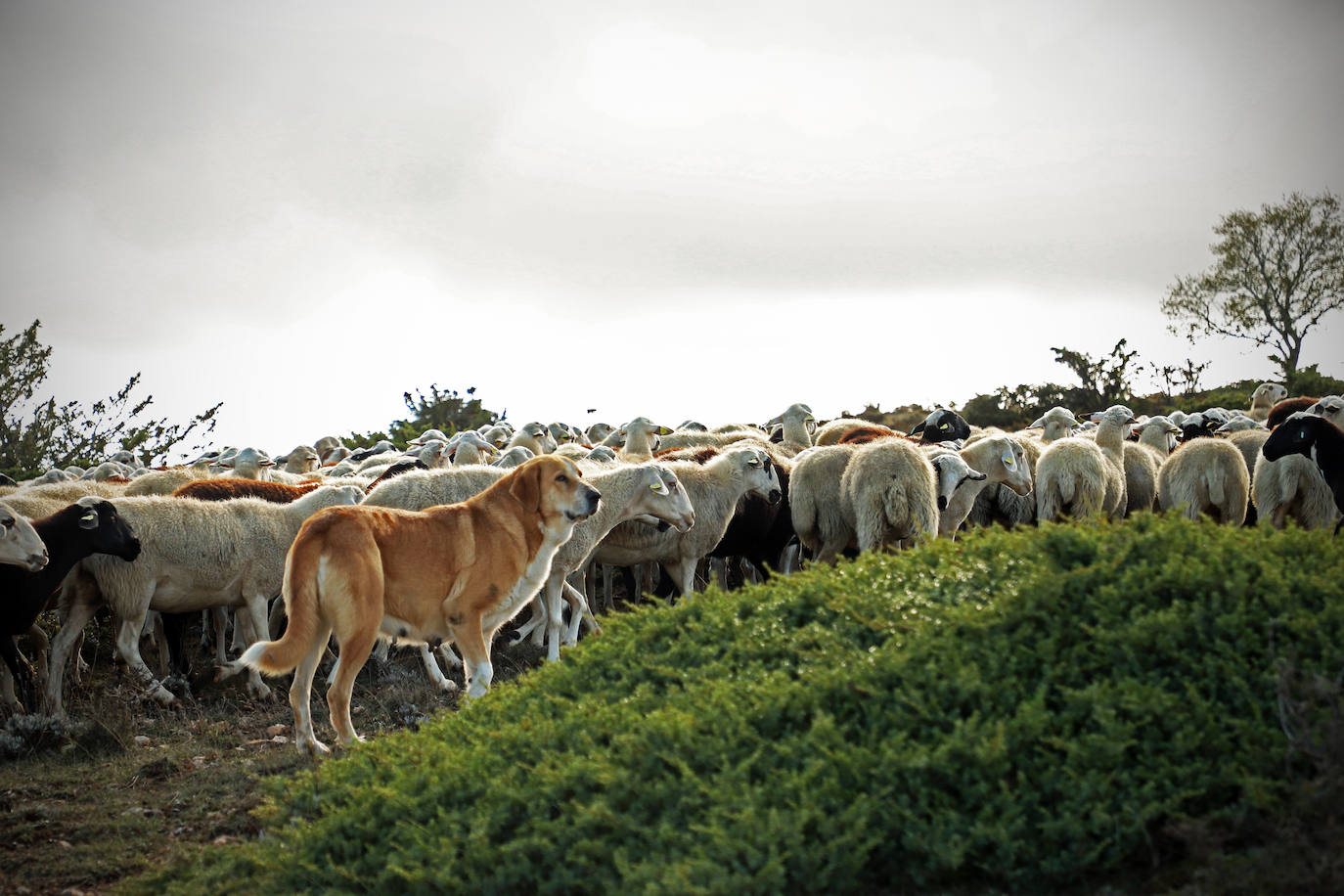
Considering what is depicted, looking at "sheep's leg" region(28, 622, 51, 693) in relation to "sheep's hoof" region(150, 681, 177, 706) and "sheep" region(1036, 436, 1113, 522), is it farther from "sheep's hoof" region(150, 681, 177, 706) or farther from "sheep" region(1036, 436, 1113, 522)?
"sheep" region(1036, 436, 1113, 522)

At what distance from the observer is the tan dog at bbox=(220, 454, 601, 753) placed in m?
7.86

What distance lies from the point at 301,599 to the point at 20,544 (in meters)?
3.74

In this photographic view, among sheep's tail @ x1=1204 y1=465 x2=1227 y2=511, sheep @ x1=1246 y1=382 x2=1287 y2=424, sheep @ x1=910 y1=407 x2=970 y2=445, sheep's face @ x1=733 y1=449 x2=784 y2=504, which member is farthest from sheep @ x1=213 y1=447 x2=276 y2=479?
sheep @ x1=1246 y1=382 x2=1287 y2=424

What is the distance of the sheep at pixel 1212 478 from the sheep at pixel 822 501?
422 cm

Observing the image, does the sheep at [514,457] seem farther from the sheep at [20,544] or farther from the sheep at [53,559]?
the sheep at [20,544]

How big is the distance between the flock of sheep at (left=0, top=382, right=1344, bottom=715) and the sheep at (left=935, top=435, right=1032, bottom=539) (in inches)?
1.1

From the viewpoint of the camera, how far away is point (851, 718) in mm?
5035

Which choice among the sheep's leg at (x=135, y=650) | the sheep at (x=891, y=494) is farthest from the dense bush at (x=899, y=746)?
the sheep at (x=891, y=494)

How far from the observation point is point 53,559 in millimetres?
10203

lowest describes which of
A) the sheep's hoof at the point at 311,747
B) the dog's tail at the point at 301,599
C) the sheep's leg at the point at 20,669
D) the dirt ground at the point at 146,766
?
the dirt ground at the point at 146,766

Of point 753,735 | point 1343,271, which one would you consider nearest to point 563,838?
point 753,735

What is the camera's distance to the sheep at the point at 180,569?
34.9 feet

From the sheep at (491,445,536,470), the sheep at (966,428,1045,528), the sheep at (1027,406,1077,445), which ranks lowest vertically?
the sheep at (966,428,1045,528)

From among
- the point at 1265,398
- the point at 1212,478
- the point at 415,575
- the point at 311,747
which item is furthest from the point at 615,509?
the point at 1265,398
